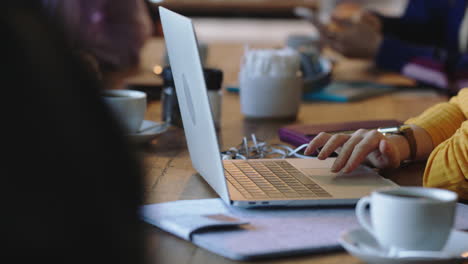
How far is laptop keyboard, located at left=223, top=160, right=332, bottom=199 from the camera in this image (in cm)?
85

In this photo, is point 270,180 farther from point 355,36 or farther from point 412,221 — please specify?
point 355,36

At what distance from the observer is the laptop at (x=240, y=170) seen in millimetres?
809

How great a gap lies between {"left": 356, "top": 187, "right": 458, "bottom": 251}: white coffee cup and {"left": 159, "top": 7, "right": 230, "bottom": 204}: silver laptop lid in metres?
0.23

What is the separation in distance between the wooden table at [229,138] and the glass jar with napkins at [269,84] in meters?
0.03

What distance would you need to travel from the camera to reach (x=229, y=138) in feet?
4.34

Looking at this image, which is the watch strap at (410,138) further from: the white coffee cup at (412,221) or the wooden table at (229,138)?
the white coffee cup at (412,221)

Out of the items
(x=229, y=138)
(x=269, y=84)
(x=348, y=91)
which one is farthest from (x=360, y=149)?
(x=348, y=91)

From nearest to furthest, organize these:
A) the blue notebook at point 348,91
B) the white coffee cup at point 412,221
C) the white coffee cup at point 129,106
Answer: the white coffee cup at point 412,221, the white coffee cup at point 129,106, the blue notebook at point 348,91

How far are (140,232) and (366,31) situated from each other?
216cm

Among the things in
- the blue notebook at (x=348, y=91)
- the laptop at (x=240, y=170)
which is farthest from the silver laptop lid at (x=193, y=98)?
the blue notebook at (x=348, y=91)

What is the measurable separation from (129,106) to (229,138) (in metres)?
0.22

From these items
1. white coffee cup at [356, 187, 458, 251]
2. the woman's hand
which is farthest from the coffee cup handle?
the woman's hand

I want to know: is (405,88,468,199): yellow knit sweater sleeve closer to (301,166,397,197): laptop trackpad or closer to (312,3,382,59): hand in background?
(301,166,397,197): laptop trackpad

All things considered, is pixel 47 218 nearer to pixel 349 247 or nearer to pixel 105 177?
pixel 105 177
